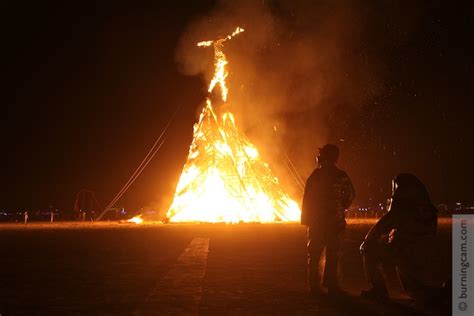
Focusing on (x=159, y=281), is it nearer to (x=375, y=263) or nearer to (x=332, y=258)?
(x=332, y=258)

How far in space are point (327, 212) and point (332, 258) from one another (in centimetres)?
61

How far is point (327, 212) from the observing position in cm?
665

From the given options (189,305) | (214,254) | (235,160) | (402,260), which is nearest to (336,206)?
(402,260)

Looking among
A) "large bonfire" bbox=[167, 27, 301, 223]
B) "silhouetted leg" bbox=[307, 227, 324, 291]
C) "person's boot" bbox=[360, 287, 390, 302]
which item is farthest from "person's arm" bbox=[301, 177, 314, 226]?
"large bonfire" bbox=[167, 27, 301, 223]

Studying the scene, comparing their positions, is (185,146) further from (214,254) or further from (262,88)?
(214,254)

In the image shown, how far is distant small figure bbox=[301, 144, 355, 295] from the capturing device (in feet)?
21.3

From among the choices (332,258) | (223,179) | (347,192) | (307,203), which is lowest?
(332,258)

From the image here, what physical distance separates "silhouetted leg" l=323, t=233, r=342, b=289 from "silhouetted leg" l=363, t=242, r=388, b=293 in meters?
0.63

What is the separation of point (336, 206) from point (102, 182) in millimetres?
45632

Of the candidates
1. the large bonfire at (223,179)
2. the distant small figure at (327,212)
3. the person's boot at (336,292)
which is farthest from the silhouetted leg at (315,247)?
the large bonfire at (223,179)

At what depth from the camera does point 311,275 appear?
20.8 feet

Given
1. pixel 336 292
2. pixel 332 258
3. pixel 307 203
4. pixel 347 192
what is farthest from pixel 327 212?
pixel 336 292

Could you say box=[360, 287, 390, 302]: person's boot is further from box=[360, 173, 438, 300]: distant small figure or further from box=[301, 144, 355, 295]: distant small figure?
box=[301, 144, 355, 295]: distant small figure

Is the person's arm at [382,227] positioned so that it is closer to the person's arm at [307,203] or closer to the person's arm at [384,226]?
the person's arm at [384,226]
